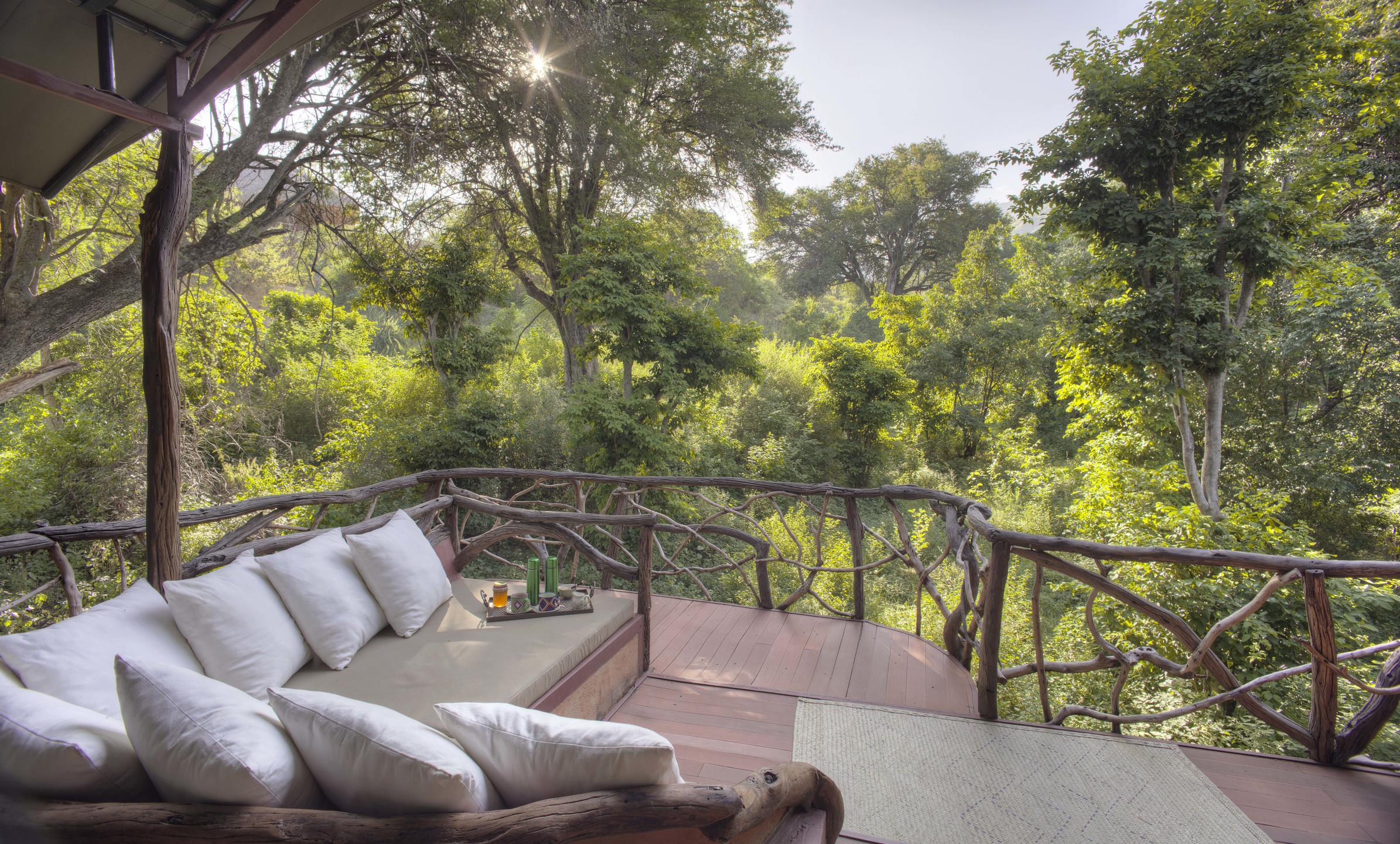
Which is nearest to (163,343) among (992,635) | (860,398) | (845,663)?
(845,663)

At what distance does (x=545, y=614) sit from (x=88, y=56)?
10.9 feet

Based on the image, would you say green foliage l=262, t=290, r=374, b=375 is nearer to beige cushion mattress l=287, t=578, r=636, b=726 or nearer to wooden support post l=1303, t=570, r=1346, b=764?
beige cushion mattress l=287, t=578, r=636, b=726

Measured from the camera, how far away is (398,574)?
234cm

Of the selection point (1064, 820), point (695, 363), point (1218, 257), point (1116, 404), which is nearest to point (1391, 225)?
point (1218, 257)

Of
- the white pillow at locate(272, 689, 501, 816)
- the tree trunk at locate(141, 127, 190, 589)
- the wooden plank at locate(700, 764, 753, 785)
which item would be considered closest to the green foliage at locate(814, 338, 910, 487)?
the wooden plank at locate(700, 764, 753, 785)

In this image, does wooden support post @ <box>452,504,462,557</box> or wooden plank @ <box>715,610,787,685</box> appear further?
wooden support post @ <box>452,504,462,557</box>

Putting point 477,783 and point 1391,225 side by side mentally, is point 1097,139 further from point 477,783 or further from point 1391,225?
point 477,783

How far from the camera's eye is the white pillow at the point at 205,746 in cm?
86

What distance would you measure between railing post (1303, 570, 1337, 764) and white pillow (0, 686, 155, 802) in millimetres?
3103

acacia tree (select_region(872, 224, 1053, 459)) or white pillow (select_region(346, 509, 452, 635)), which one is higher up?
acacia tree (select_region(872, 224, 1053, 459))

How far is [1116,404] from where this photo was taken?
7.46m

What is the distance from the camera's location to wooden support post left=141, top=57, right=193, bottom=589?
6.76 ft

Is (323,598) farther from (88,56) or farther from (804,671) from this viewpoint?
(88,56)

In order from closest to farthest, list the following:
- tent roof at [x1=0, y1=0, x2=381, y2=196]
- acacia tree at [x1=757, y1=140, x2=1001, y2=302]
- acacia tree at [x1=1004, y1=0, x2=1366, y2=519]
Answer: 1. tent roof at [x1=0, y1=0, x2=381, y2=196]
2. acacia tree at [x1=1004, y1=0, x2=1366, y2=519]
3. acacia tree at [x1=757, y1=140, x2=1001, y2=302]
